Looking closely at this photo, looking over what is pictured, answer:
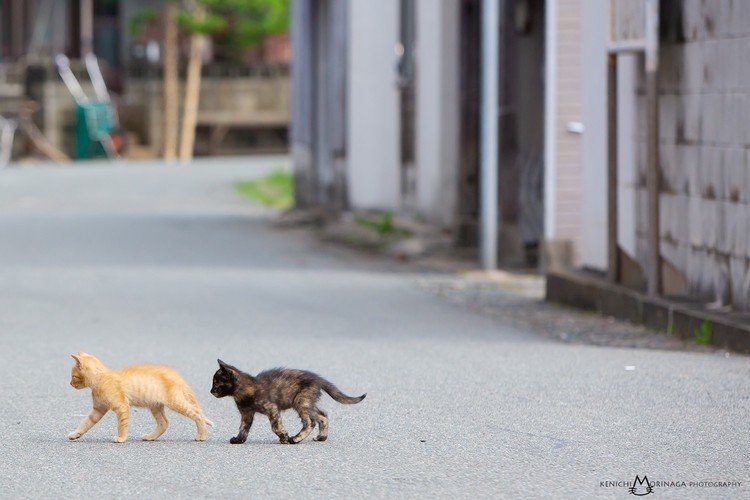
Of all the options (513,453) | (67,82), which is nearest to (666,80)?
(513,453)

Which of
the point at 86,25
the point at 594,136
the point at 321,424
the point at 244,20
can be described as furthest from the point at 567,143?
the point at 86,25

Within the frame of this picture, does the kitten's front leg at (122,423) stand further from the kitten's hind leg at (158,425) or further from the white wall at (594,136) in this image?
the white wall at (594,136)

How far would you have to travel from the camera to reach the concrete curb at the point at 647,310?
9.80m

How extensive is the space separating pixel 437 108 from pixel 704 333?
371 inches

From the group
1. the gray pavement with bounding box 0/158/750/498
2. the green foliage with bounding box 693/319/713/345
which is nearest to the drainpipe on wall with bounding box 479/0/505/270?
the gray pavement with bounding box 0/158/750/498

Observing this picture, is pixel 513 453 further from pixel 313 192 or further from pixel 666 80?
pixel 313 192

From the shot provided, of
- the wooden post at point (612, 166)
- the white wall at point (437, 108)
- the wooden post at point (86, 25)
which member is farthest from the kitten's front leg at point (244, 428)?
the wooden post at point (86, 25)

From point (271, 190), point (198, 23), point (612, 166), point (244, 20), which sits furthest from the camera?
point (244, 20)

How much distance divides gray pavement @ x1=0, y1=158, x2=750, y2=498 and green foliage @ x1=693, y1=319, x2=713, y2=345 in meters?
0.38

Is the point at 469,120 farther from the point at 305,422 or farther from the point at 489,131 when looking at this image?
the point at 305,422

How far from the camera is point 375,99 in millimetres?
21047

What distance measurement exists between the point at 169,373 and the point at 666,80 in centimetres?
606

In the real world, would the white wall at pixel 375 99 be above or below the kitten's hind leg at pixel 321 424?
above

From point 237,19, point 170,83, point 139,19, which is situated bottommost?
point 170,83
